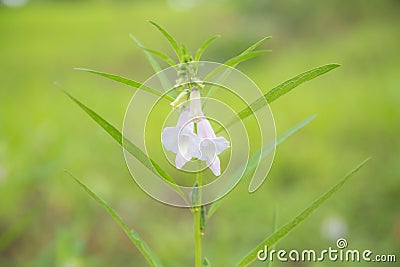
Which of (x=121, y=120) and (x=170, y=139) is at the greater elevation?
(x=121, y=120)

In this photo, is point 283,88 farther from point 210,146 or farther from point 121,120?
point 121,120

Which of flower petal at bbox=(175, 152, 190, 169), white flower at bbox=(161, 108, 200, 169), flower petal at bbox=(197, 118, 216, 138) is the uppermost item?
flower petal at bbox=(197, 118, 216, 138)

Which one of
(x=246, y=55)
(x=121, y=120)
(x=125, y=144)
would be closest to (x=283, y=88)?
(x=246, y=55)

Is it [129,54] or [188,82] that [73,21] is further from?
[188,82]

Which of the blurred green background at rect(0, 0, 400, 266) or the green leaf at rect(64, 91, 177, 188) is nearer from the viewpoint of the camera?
the green leaf at rect(64, 91, 177, 188)

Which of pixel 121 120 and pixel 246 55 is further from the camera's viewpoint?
pixel 121 120

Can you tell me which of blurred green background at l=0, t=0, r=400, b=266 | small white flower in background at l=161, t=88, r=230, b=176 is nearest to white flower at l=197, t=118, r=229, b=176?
small white flower in background at l=161, t=88, r=230, b=176

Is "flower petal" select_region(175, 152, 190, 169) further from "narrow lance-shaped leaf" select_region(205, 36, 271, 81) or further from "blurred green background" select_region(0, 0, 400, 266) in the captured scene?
"blurred green background" select_region(0, 0, 400, 266)

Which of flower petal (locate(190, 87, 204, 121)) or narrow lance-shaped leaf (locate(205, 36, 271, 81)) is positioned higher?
narrow lance-shaped leaf (locate(205, 36, 271, 81))
